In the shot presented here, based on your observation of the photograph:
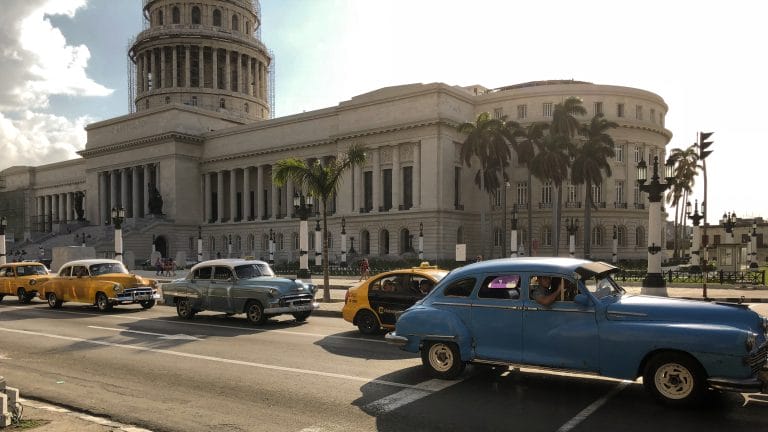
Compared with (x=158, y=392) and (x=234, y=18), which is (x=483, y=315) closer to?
(x=158, y=392)

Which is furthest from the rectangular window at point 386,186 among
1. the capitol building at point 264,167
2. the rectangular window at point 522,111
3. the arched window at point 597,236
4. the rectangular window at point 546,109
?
the arched window at point 597,236

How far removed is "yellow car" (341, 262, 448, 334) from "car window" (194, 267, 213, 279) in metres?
5.01

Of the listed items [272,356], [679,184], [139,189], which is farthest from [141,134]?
[272,356]

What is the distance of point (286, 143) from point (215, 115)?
58.9 ft

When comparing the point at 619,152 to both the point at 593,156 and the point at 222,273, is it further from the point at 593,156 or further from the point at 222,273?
the point at 222,273

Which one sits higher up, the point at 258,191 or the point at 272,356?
the point at 258,191

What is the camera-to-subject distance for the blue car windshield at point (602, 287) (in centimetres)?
785

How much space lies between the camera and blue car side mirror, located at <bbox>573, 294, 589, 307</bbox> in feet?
25.3

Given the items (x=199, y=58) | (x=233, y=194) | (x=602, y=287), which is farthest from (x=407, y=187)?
(x=602, y=287)

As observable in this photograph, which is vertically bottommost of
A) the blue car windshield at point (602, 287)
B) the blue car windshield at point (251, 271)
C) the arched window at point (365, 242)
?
the arched window at point (365, 242)

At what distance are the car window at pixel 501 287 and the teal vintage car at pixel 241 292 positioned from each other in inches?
315

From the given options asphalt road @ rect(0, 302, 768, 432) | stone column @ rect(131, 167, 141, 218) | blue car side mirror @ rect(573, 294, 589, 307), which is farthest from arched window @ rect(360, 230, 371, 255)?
blue car side mirror @ rect(573, 294, 589, 307)

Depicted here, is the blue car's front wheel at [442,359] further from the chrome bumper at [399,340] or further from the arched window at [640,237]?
the arched window at [640,237]

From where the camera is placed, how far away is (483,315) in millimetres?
8508
